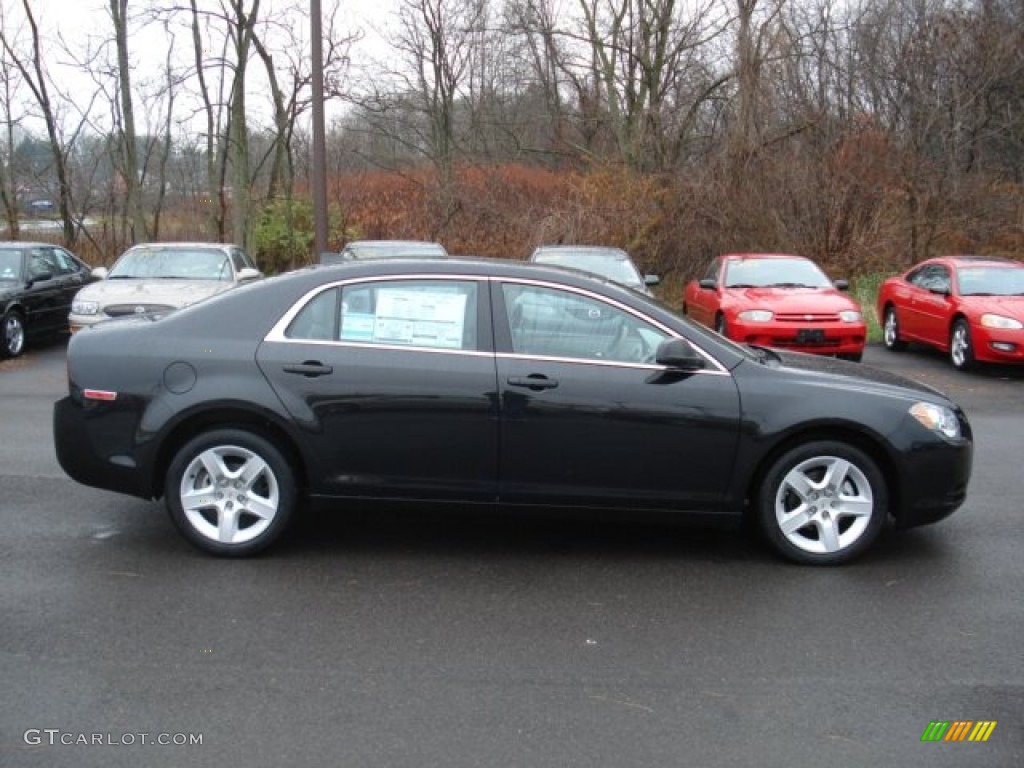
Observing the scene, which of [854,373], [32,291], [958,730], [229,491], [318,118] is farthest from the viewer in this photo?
[318,118]

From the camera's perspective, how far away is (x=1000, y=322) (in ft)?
39.1

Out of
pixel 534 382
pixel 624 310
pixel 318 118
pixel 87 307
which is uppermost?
pixel 318 118

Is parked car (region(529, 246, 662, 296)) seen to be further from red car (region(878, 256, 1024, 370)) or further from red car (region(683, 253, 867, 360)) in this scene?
red car (region(878, 256, 1024, 370))

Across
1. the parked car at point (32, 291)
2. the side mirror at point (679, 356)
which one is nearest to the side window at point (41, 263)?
the parked car at point (32, 291)

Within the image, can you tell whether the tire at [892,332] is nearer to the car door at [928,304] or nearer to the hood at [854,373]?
the car door at [928,304]

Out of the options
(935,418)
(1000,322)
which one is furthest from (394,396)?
(1000,322)

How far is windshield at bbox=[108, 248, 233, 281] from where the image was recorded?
12656 millimetres

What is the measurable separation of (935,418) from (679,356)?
140cm

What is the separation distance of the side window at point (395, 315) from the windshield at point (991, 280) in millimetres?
9883

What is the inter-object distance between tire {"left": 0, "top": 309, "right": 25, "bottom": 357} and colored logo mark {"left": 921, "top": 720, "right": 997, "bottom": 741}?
1250 cm

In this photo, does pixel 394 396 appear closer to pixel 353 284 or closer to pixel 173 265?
pixel 353 284

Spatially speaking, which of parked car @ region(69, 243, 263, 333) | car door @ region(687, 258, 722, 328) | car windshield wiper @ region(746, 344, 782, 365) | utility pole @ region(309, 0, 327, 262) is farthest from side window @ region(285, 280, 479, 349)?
utility pole @ region(309, 0, 327, 262)

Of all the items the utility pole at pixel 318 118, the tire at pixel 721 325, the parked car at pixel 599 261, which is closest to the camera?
the tire at pixel 721 325

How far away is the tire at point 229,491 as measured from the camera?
504 cm
